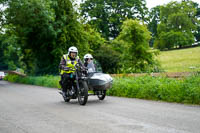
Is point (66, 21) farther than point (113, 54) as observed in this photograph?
No

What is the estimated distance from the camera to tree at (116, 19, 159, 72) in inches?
958

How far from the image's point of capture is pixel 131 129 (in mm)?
5902

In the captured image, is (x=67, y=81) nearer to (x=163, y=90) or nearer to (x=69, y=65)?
(x=69, y=65)

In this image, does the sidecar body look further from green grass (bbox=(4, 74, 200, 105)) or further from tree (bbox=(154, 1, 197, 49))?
tree (bbox=(154, 1, 197, 49))

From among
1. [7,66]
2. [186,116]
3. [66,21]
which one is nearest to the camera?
[186,116]

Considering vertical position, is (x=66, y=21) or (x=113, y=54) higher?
(x=66, y=21)

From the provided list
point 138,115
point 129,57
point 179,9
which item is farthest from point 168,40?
point 138,115

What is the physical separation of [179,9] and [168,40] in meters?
9.14

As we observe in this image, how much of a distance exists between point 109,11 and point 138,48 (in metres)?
34.6

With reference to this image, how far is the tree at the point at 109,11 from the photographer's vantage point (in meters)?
55.6

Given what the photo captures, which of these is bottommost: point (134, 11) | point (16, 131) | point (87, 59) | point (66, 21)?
point (16, 131)

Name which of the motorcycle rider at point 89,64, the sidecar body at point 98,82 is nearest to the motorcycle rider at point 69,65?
the sidecar body at point 98,82

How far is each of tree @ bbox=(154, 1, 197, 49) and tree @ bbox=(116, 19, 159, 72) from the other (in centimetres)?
4001

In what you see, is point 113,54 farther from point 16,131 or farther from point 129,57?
point 16,131
